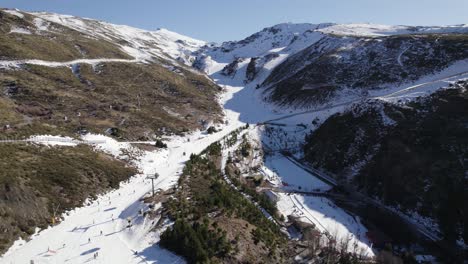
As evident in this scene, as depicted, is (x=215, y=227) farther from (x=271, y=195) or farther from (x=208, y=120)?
(x=208, y=120)

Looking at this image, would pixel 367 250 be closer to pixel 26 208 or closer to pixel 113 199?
pixel 113 199

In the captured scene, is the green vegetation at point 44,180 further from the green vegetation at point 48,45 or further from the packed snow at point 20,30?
the packed snow at point 20,30

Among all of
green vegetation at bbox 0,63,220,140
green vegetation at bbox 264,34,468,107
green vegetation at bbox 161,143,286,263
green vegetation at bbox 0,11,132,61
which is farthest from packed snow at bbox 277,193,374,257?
green vegetation at bbox 0,11,132,61

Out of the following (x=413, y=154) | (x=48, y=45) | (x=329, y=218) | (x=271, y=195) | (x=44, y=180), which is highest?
(x=48, y=45)

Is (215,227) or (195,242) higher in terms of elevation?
(195,242)

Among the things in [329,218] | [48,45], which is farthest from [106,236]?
[48,45]

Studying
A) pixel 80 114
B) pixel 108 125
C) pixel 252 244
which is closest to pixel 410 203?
pixel 252 244

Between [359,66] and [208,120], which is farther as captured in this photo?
[359,66]

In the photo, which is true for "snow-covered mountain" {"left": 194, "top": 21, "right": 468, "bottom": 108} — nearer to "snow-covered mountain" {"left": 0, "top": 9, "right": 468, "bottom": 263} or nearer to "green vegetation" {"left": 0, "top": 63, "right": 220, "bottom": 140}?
"snow-covered mountain" {"left": 0, "top": 9, "right": 468, "bottom": 263}

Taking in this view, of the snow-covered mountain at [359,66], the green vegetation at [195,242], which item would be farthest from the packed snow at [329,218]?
the snow-covered mountain at [359,66]

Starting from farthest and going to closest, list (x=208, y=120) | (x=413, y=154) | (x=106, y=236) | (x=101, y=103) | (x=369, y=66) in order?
1. (x=369, y=66)
2. (x=208, y=120)
3. (x=101, y=103)
4. (x=413, y=154)
5. (x=106, y=236)
